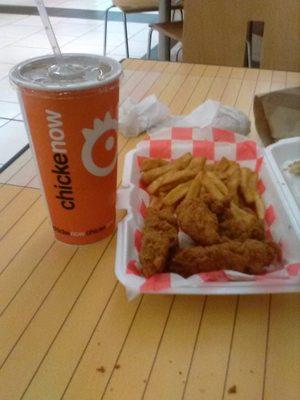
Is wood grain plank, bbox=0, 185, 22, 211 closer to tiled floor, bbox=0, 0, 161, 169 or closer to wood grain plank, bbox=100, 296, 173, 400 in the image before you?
wood grain plank, bbox=100, 296, 173, 400

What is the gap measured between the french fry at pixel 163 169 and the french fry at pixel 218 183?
0.06m

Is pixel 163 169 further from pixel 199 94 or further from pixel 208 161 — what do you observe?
pixel 199 94

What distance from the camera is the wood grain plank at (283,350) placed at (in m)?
0.52

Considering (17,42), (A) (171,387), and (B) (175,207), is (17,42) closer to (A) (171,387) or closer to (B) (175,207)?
(B) (175,207)

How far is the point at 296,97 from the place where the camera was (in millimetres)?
1064

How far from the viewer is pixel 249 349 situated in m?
0.57

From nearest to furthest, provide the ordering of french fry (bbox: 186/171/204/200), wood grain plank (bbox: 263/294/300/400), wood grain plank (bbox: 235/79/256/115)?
wood grain plank (bbox: 263/294/300/400) → french fry (bbox: 186/171/204/200) → wood grain plank (bbox: 235/79/256/115)

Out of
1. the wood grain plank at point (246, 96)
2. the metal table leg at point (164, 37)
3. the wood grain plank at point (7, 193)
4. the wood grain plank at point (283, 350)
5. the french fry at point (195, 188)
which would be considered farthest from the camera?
the metal table leg at point (164, 37)

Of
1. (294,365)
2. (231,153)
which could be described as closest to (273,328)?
(294,365)

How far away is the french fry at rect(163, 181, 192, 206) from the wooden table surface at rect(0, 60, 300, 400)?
12 cm

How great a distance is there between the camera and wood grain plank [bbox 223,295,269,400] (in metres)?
0.52

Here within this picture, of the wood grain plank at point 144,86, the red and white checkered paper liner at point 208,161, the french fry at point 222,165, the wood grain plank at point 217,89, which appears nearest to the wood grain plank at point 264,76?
the wood grain plank at point 217,89

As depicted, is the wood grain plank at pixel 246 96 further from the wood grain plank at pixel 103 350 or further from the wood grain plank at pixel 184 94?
the wood grain plank at pixel 103 350

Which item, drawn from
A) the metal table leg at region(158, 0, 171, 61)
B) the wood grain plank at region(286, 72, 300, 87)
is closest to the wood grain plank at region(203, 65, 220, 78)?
the wood grain plank at region(286, 72, 300, 87)
